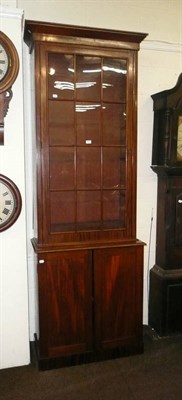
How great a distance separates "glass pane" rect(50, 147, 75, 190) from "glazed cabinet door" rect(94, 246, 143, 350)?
542 millimetres

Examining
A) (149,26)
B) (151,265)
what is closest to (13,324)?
(151,265)

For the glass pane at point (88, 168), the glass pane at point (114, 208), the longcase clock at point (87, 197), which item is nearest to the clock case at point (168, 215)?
the longcase clock at point (87, 197)

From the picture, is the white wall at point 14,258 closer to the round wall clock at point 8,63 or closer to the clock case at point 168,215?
the round wall clock at point 8,63

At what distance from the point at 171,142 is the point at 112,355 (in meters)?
1.65

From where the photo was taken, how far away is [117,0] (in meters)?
2.49

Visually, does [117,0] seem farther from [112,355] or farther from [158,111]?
[112,355]

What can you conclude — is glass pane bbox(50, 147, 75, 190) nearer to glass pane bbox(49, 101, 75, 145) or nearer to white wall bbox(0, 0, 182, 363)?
glass pane bbox(49, 101, 75, 145)

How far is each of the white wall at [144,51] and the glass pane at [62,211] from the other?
25 cm

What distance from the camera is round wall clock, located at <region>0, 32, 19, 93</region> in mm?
1973

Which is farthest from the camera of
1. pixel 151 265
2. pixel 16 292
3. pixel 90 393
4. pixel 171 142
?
pixel 151 265

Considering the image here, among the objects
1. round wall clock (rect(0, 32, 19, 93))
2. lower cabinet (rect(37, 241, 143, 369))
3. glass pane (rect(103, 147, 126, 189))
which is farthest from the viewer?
glass pane (rect(103, 147, 126, 189))

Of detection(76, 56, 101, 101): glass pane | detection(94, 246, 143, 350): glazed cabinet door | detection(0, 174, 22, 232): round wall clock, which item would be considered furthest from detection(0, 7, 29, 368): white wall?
detection(94, 246, 143, 350): glazed cabinet door

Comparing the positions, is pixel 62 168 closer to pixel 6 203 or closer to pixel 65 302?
pixel 6 203

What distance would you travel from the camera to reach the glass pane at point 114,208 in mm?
2379
